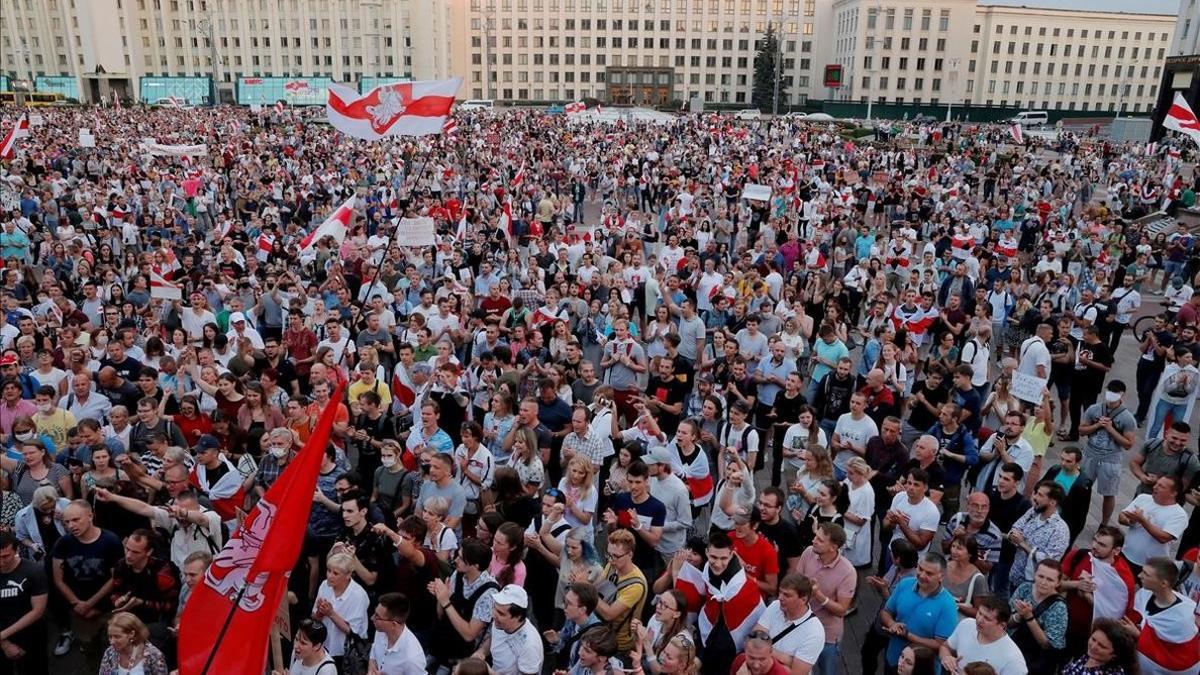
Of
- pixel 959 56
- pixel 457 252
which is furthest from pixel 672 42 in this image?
pixel 457 252

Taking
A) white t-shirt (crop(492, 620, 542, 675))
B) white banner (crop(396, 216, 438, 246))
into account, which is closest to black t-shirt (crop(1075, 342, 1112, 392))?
white t-shirt (crop(492, 620, 542, 675))

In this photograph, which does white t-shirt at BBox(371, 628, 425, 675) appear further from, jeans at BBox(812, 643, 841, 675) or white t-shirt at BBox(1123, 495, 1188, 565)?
white t-shirt at BBox(1123, 495, 1188, 565)

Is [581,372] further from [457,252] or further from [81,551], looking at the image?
[457,252]

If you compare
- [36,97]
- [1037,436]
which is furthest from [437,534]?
[36,97]

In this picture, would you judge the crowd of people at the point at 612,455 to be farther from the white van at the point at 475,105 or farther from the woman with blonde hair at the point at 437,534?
the white van at the point at 475,105

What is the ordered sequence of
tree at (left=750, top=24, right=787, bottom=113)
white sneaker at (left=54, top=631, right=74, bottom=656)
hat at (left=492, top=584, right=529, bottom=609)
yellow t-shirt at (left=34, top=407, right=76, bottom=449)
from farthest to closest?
tree at (left=750, top=24, right=787, bottom=113)
yellow t-shirt at (left=34, top=407, right=76, bottom=449)
white sneaker at (left=54, top=631, right=74, bottom=656)
hat at (left=492, top=584, right=529, bottom=609)

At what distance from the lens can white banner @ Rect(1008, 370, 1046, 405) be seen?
298 inches

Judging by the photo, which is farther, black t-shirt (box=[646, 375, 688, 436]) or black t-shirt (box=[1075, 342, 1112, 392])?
black t-shirt (box=[1075, 342, 1112, 392])

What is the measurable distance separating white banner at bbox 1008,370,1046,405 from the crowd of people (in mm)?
23

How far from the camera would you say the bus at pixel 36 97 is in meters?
70.9

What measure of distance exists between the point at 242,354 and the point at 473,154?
24.7m

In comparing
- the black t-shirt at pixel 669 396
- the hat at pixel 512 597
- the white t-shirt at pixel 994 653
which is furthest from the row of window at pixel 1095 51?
the hat at pixel 512 597

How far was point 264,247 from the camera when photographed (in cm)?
1388

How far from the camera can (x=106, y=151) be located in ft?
102
